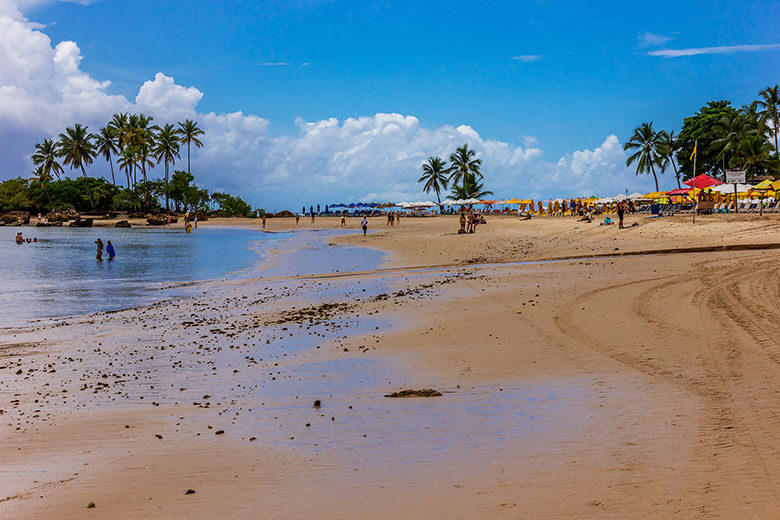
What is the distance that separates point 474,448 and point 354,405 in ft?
6.43

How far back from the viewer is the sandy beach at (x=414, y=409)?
4301mm

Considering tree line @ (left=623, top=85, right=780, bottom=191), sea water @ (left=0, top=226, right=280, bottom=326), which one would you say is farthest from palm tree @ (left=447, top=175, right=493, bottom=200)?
sea water @ (left=0, top=226, right=280, bottom=326)

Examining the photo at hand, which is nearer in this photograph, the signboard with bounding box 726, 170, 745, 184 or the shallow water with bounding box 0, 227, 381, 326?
the shallow water with bounding box 0, 227, 381, 326

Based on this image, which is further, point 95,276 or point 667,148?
point 667,148

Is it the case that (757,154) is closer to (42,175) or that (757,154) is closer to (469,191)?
(469,191)

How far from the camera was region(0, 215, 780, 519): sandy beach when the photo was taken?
4.30 metres

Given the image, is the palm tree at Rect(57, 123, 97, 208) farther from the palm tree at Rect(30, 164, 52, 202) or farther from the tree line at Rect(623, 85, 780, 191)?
the tree line at Rect(623, 85, 780, 191)

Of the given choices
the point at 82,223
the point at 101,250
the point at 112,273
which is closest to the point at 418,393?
the point at 112,273

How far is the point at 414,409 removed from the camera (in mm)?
6457

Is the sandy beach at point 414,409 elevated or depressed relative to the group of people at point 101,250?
depressed

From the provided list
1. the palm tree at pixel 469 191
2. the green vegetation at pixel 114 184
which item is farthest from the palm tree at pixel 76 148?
the palm tree at pixel 469 191

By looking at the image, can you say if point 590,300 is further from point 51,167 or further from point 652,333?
point 51,167

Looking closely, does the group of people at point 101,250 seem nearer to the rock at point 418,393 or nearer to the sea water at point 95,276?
the sea water at point 95,276

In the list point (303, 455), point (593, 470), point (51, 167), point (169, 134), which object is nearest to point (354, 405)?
point (303, 455)
